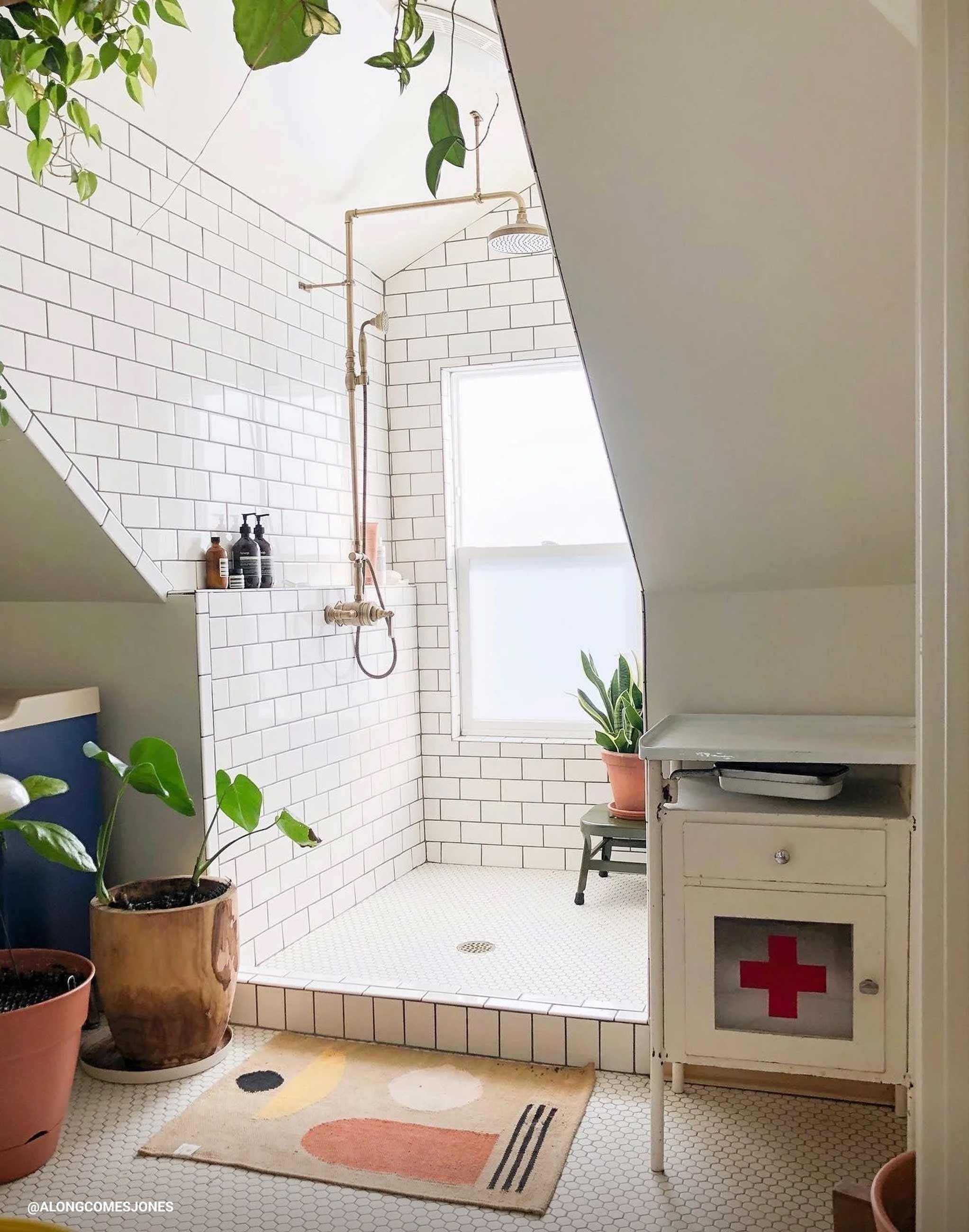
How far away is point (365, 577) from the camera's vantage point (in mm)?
4277

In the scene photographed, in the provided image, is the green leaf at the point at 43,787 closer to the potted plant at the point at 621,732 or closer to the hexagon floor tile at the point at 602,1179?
the hexagon floor tile at the point at 602,1179

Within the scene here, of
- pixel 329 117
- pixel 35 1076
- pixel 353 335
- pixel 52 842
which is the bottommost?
pixel 35 1076

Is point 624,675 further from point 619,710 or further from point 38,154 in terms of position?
point 38,154

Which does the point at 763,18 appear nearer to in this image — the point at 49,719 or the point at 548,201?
the point at 548,201

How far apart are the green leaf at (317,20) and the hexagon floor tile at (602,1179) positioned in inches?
83.2

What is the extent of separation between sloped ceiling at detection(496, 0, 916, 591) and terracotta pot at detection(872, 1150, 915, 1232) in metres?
1.33

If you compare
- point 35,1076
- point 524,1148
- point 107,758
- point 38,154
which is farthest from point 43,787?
point 38,154

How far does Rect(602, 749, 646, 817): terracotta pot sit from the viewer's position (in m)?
3.78

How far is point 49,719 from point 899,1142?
2363 mm

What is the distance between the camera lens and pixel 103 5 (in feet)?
2.65

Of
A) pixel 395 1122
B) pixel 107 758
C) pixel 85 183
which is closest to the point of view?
pixel 85 183

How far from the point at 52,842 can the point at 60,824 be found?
23.4 inches

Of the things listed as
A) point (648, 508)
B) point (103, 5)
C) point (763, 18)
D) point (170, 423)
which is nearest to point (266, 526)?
point (170, 423)

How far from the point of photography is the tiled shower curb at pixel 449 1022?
8.89 ft
